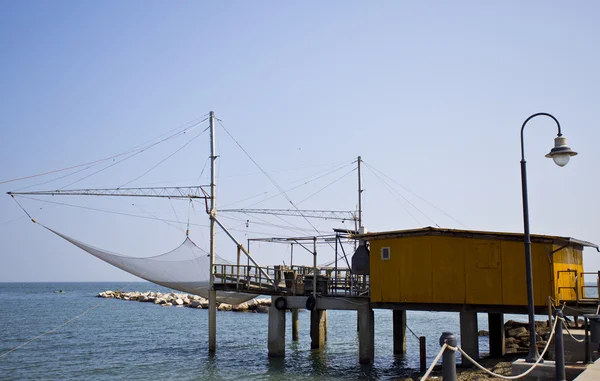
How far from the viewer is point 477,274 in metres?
24.9

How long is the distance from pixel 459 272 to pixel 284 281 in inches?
410

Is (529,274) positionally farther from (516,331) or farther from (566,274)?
(516,331)

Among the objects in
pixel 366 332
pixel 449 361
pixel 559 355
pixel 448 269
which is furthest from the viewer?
pixel 366 332

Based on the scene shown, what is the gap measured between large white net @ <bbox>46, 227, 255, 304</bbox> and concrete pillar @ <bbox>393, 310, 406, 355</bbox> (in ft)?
28.4

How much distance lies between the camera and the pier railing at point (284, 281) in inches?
1165

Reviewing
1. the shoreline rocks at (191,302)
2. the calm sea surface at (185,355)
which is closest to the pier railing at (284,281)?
the calm sea surface at (185,355)

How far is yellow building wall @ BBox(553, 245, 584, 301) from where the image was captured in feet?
79.0

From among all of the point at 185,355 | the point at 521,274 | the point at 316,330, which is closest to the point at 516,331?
the point at 316,330

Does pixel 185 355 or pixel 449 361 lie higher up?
pixel 449 361

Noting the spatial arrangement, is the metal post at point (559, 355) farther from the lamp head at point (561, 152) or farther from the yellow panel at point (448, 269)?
the yellow panel at point (448, 269)

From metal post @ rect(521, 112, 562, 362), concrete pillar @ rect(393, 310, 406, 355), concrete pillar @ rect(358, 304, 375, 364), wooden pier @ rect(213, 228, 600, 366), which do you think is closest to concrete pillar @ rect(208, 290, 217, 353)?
wooden pier @ rect(213, 228, 600, 366)

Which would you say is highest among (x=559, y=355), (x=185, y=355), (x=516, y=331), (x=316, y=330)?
(x=559, y=355)

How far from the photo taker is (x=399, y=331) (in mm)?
33875

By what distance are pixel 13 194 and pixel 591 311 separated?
2806cm
